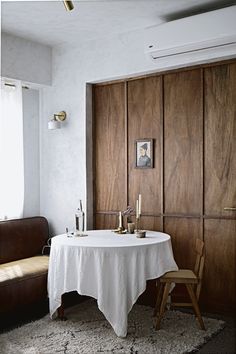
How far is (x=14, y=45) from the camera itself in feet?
14.7

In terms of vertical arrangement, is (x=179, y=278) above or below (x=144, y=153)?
below

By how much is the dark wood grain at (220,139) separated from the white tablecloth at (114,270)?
77 cm

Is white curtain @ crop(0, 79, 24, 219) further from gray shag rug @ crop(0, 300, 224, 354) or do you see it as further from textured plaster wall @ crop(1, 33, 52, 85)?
gray shag rug @ crop(0, 300, 224, 354)

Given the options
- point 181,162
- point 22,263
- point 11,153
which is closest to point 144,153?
point 181,162

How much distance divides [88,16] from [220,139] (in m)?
1.68

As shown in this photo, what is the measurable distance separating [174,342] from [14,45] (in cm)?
335

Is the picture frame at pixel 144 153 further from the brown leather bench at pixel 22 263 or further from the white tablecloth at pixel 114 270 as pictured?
the brown leather bench at pixel 22 263

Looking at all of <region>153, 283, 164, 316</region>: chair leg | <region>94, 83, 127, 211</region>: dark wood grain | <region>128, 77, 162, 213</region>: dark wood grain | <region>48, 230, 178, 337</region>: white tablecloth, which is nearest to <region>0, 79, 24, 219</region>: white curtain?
<region>94, 83, 127, 211</region>: dark wood grain

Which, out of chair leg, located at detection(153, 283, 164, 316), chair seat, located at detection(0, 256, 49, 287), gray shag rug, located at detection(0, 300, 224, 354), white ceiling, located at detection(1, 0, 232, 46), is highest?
white ceiling, located at detection(1, 0, 232, 46)

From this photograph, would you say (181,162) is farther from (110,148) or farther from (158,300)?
(158,300)

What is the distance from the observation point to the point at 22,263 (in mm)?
4164

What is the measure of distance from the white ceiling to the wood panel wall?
0.55 metres

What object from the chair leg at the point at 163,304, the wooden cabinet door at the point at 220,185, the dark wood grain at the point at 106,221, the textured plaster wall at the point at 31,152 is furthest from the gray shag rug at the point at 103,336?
the textured plaster wall at the point at 31,152

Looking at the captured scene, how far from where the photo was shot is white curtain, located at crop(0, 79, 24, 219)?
4617 mm
